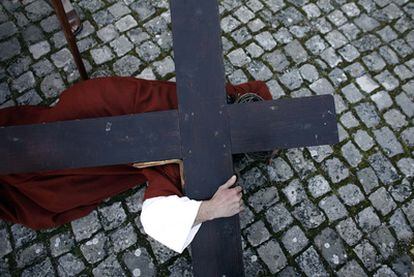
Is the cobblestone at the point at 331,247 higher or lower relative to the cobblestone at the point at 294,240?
lower

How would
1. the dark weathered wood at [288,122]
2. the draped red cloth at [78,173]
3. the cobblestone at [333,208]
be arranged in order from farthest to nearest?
1. the cobblestone at [333,208]
2. the draped red cloth at [78,173]
3. the dark weathered wood at [288,122]

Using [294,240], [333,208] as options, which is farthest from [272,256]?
[333,208]

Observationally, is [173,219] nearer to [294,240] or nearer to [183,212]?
[183,212]

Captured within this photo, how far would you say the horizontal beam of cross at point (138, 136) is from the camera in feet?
8.87

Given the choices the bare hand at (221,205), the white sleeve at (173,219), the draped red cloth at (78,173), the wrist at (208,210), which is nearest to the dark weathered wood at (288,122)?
the bare hand at (221,205)

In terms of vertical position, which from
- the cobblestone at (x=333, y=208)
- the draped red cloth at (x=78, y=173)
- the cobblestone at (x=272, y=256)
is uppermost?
the draped red cloth at (x=78, y=173)

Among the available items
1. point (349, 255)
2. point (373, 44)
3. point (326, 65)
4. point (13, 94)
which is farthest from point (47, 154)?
point (373, 44)

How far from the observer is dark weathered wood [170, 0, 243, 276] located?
2.68 metres

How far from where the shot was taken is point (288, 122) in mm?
2768

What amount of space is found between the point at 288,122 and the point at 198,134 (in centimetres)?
59

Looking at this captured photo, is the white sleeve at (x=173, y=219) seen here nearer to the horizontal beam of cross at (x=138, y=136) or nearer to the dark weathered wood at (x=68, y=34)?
the horizontal beam of cross at (x=138, y=136)

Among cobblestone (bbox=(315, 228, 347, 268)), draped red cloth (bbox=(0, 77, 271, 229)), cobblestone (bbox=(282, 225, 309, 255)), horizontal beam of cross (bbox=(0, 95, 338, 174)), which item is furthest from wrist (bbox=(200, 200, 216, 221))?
cobblestone (bbox=(315, 228, 347, 268))

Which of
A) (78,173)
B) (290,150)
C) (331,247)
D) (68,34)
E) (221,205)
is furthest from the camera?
(290,150)

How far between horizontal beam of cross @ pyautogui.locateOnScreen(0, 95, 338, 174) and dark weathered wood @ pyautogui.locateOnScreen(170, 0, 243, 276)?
0.08 m
